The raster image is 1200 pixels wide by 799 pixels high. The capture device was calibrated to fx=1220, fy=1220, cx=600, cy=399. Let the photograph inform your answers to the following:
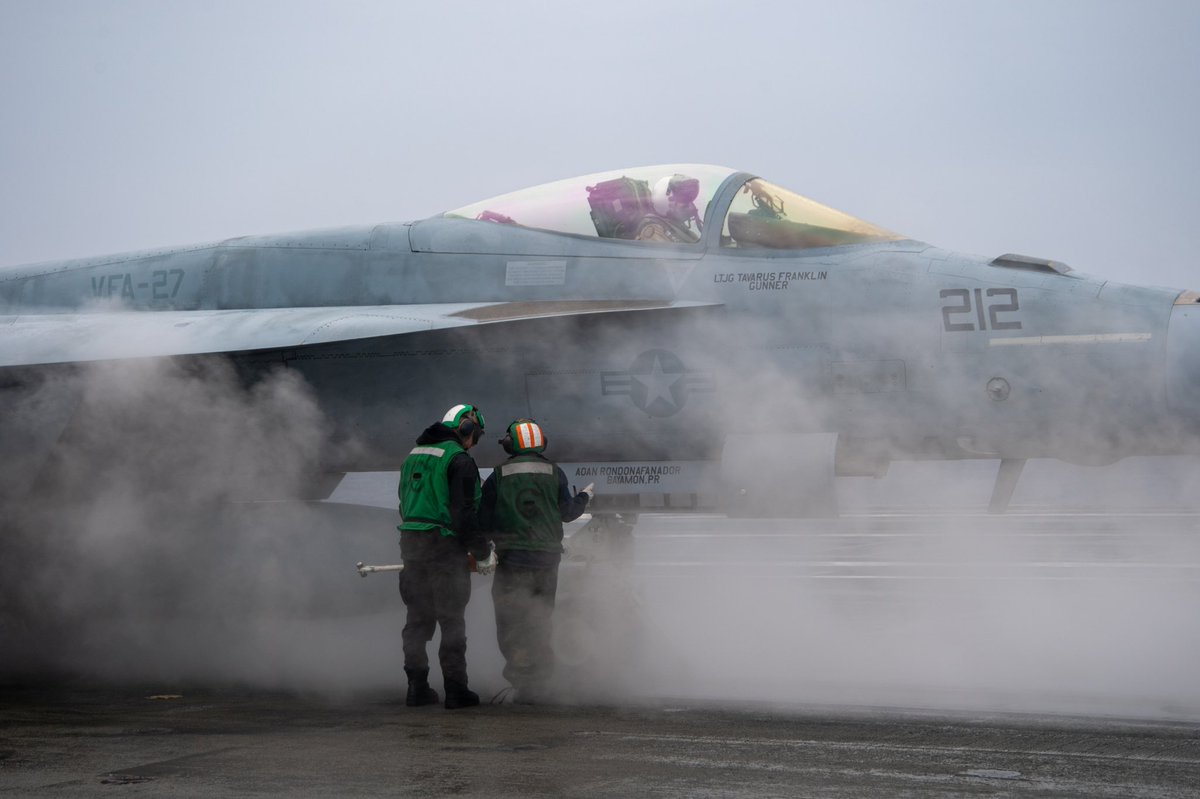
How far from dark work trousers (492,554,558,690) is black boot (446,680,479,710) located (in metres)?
0.32

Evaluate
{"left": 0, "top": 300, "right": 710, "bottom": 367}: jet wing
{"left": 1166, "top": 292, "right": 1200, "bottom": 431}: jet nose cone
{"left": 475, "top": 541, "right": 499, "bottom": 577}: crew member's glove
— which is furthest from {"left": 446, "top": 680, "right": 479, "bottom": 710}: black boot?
{"left": 1166, "top": 292, "right": 1200, "bottom": 431}: jet nose cone

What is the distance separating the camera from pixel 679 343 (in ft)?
26.1

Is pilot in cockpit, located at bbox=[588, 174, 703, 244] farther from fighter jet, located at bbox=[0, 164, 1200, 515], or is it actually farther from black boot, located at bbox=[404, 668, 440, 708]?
black boot, located at bbox=[404, 668, 440, 708]

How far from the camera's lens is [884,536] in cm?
2128

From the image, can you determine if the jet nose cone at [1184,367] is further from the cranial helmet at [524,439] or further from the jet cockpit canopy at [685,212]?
the cranial helmet at [524,439]

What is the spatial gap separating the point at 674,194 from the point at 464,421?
2.18 m

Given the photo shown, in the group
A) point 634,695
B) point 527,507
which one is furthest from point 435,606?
point 634,695

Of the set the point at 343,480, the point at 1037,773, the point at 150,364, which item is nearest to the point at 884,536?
the point at 343,480

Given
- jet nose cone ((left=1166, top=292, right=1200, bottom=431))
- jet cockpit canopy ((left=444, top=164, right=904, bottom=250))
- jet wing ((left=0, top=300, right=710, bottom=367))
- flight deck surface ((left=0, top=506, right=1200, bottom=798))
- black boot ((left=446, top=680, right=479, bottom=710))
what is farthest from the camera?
jet wing ((left=0, top=300, right=710, bottom=367))

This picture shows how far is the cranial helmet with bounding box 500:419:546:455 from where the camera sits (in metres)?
7.48

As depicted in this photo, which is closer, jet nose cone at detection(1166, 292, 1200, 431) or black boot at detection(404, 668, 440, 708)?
jet nose cone at detection(1166, 292, 1200, 431)

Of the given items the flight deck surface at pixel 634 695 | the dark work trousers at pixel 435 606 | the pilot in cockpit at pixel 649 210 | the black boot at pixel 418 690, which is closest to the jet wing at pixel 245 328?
the pilot in cockpit at pixel 649 210

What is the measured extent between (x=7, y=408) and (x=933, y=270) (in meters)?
6.37

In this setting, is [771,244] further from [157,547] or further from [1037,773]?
[157,547]
